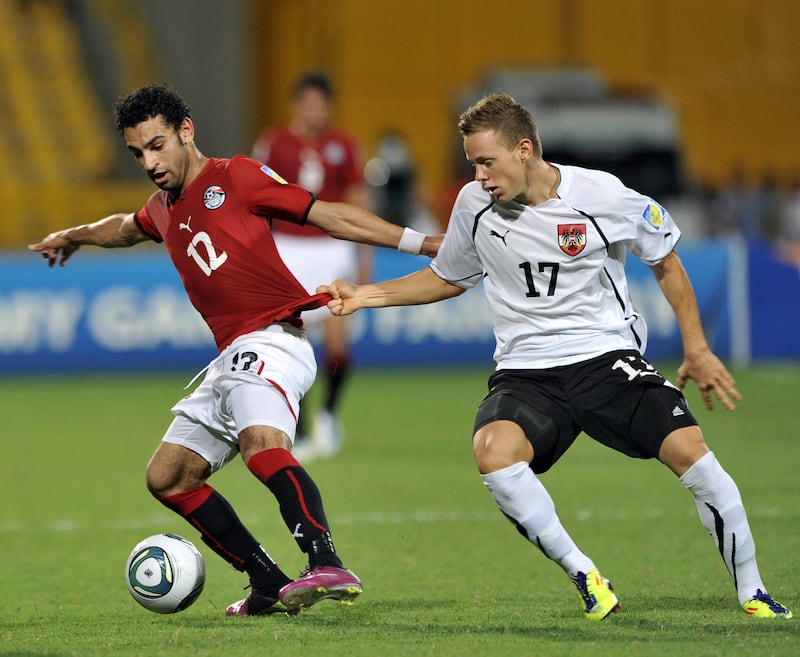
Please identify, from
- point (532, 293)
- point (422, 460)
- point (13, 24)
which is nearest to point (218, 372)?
point (532, 293)

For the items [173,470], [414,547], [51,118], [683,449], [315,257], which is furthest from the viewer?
[51,118]

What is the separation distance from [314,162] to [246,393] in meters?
5.22

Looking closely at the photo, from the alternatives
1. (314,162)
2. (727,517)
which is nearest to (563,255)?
(727,517)

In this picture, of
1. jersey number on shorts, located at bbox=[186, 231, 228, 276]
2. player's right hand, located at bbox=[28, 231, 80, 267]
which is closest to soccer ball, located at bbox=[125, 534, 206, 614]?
jersey number on shorts, located at bbox=[186, 231, 228, 276]

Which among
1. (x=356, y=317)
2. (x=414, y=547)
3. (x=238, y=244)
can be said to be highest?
(x=238, y=244)

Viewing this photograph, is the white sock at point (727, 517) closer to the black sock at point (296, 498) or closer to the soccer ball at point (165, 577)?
the black sock at point (296, 498)

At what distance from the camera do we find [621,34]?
26516 mm

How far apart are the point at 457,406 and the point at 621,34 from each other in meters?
15.3

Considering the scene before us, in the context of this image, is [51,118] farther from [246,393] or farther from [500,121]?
[500,121]

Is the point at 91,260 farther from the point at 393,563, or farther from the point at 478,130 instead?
the point at 478,130

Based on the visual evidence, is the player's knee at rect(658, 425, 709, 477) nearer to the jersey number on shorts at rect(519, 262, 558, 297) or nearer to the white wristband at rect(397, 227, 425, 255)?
the jersey number on shorts at rect(519, 262, 558, 297)

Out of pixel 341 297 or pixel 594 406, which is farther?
pixel 341 297

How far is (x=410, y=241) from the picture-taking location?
5.53m

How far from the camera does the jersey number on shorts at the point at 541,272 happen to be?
538 cm
